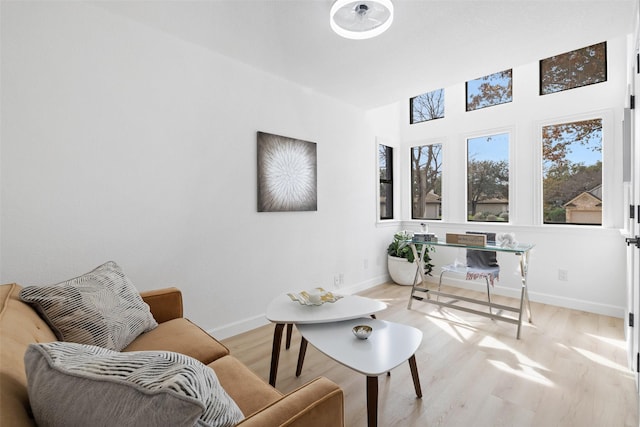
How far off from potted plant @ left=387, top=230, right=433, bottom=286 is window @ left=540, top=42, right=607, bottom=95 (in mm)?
2418

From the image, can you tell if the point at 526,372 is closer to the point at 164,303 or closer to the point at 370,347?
the point at 370,347

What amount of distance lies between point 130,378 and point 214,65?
2.59 metres

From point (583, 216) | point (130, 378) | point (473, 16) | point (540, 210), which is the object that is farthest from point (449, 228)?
point (130, 378)

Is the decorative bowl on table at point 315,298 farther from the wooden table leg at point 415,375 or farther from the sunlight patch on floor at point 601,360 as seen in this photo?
the sunlight patch on floor at point 601,360

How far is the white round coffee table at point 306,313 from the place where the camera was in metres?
1.74

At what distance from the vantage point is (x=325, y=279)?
3.55 m

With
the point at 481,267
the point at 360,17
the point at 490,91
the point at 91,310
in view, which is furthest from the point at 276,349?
the point at 490,91

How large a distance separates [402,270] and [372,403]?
3.01 meters

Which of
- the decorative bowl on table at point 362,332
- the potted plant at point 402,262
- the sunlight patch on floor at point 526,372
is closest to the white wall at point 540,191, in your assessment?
the potted plant at point 402,262

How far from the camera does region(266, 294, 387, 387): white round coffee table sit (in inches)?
68.6

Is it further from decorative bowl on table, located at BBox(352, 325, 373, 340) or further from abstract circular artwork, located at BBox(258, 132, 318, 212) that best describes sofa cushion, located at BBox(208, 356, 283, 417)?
abstract circular artwork, located at BBox(258, 132, 318, 212)

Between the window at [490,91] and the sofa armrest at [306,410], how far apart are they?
412cm

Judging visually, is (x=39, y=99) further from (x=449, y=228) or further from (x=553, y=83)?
(x=553, y=83)

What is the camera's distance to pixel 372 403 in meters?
1.34
